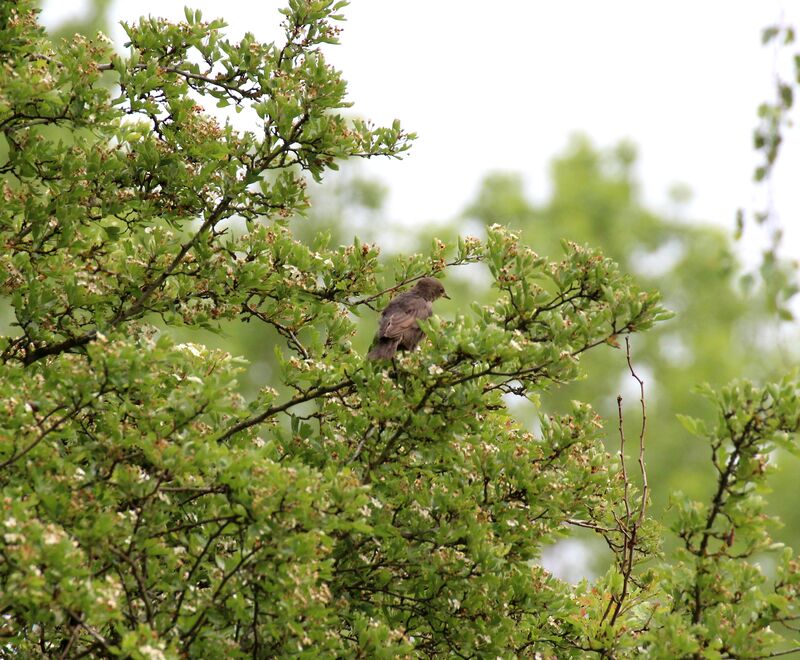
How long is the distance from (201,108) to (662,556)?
363 centimetres

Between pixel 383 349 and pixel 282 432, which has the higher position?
pixel 383 349

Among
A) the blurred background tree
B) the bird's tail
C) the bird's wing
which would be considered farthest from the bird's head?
the blurred background tree

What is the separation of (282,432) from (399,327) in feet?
4.25

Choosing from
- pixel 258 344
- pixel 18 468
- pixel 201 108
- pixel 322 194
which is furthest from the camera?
pixel 322 194

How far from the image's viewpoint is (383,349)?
22.8 ft

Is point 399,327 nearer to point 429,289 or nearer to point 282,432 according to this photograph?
point 282,432

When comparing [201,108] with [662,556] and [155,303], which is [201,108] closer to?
[155,303]

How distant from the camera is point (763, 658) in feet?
16.4

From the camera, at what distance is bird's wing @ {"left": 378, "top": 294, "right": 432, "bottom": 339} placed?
7.07 metres

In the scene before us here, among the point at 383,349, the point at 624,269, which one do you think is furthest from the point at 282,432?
the point at 624,269

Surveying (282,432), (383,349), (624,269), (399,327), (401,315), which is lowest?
(282,432)

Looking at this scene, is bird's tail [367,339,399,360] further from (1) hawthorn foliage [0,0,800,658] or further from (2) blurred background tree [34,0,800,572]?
(2) blurred background tree [34,0,800,572]

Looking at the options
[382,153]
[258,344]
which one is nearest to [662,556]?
[382,153]

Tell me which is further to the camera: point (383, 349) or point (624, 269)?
point (624, 269)
